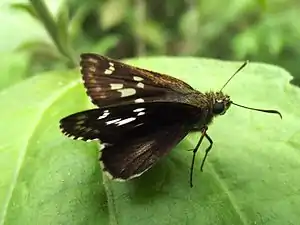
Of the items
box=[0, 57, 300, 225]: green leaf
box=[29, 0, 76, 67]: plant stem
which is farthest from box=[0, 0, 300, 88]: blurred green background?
box=[0, 57, 300, 225]: green leaf

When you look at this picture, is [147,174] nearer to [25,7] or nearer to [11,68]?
[25,7]

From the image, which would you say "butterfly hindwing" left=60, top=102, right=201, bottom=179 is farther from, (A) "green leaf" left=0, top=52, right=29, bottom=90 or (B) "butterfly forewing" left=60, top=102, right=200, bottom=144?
(A) "green leaf" left=0, top=52, right=29, bottom=90

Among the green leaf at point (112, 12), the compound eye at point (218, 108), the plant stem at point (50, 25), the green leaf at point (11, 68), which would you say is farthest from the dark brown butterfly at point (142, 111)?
the green leaf at point (112, 12)

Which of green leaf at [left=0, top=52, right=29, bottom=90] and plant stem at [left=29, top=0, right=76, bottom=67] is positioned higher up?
plant stem at [left=29, top=0, right=76, bottom=67]

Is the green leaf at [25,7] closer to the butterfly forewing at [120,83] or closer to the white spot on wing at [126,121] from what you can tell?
the butterfly forewing at [120,83]

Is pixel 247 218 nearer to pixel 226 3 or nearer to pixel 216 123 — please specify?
pixel 216 123

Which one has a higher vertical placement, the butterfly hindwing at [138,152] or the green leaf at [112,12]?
the butterfly hindwing at [138,152]

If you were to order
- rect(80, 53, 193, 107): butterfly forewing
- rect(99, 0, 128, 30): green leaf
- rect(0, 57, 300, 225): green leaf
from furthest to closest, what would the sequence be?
rect(99, 0, 128, 30): green leaf → rect(80, 53, 193, 107): butterfly forewing → rect(0, 57, 300, 225): green leaf
